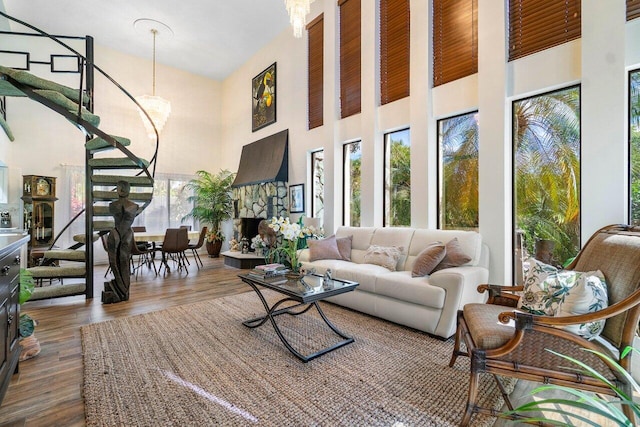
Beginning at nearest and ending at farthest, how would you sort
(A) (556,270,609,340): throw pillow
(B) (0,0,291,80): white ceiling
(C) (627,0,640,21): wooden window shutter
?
(A) (556,270,609,340): throw pillow < (C) (627,0,640,21): wooden window shutter < (B) (0,0,291,80): white ceiling

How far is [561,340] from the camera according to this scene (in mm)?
1604

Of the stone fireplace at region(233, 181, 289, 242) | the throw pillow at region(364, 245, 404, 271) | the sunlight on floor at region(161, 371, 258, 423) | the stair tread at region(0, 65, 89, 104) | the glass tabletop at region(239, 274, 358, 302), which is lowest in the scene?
the sunlight on floor at region(161, 371, 258, 423)

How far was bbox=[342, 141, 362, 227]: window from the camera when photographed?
17.5ft

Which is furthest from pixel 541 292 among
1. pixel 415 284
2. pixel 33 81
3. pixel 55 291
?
pixel 55 291

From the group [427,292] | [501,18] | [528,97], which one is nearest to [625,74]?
[528,97]

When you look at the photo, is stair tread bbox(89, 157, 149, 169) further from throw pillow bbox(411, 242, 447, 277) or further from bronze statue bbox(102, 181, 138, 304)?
throw pillow bbox(411, 242, 447, 277)

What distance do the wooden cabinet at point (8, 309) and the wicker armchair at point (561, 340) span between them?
2.59m

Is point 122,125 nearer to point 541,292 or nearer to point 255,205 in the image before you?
point 255,205

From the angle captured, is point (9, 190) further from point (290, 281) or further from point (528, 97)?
point (528, 97)

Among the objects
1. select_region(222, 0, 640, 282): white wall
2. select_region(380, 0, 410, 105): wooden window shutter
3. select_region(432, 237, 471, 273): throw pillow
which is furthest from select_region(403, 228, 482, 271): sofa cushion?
select_region(380, 0, 410, 105): wooden window shutter

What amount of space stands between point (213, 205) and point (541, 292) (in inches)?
288

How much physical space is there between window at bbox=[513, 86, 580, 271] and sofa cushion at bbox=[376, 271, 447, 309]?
4.54ft

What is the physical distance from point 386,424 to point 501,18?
408 centimetres

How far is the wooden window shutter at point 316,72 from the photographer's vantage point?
19.1 ft
